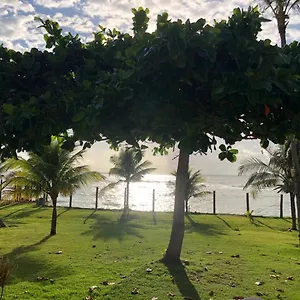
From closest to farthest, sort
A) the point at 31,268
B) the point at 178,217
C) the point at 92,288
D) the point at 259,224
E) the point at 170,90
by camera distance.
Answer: the point at 170,90 < the point at 92,288 < the point at 31,268 < the point at 178,217 < the point at 259,224

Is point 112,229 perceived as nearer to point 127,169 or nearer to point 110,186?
point 110,186

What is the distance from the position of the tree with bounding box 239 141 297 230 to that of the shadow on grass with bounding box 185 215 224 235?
11.4 feet

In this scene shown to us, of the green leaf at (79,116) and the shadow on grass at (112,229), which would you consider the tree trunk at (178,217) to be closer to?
the shadow on grass at (112,229)

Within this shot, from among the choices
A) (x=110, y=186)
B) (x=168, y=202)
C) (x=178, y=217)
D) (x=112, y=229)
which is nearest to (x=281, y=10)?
(x=178, y=217)

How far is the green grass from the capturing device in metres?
5.87

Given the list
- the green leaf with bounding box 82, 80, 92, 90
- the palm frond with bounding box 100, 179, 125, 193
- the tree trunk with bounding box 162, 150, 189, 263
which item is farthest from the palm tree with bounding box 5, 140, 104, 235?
the green leaf with bounding box 82, 80, 92, 90

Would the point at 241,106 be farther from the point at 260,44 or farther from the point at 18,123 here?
the point at 18,123

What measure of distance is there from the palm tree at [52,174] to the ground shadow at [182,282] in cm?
736

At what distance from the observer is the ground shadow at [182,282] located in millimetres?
5672

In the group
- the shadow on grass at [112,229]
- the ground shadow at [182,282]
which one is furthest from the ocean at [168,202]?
the ground shadow at [182,282]

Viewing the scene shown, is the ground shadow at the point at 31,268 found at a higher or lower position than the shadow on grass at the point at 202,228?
lower

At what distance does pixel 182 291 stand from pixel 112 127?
4.30 m

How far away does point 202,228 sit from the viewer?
15.9 meters

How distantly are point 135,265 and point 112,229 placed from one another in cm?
736
